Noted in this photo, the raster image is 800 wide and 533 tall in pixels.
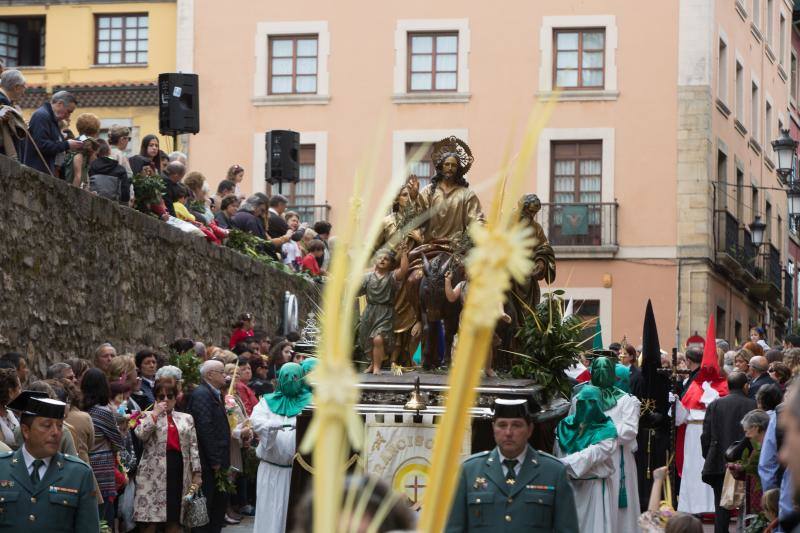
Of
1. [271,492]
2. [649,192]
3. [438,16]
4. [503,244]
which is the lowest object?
[271,492]

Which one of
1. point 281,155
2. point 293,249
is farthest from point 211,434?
point 281,155

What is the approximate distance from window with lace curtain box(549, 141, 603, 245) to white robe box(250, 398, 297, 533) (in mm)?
23672

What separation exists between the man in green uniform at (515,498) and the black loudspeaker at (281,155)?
64.3ft

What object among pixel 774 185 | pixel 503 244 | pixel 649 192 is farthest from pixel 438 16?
pixel 503 244

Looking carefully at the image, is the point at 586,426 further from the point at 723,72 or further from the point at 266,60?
the point at 723,72

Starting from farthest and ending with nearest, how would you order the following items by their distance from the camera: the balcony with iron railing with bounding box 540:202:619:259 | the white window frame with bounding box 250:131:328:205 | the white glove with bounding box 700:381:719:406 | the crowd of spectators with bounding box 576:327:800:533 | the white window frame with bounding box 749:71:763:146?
1. the white window frame with bounding box 749:71:763:146
2. the white window frame with bounding box 250:131:328:205
3. the balcony with iron railing with bounding box 540:202:619:259
4. the white glove with bounding box 700:381:719:406
5. the crowd of spectators with bounding box 576:327:800:533

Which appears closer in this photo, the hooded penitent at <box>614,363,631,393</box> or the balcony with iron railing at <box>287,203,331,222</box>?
the hooded penitent at <box>614,363,631,393</box>

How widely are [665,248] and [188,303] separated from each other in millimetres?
18481

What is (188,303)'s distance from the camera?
19656 millimetres

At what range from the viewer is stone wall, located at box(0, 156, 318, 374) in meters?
14.4

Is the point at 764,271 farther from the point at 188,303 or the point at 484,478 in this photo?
the point at 484,478

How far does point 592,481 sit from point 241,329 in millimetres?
8776

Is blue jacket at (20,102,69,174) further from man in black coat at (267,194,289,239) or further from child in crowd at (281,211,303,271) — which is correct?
child in crowd at (281,211,303,271)

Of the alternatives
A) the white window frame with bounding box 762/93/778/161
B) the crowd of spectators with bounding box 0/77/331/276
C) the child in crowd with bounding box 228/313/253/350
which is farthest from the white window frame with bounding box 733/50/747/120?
the child in crowd with bounding box 228/313/253/350
